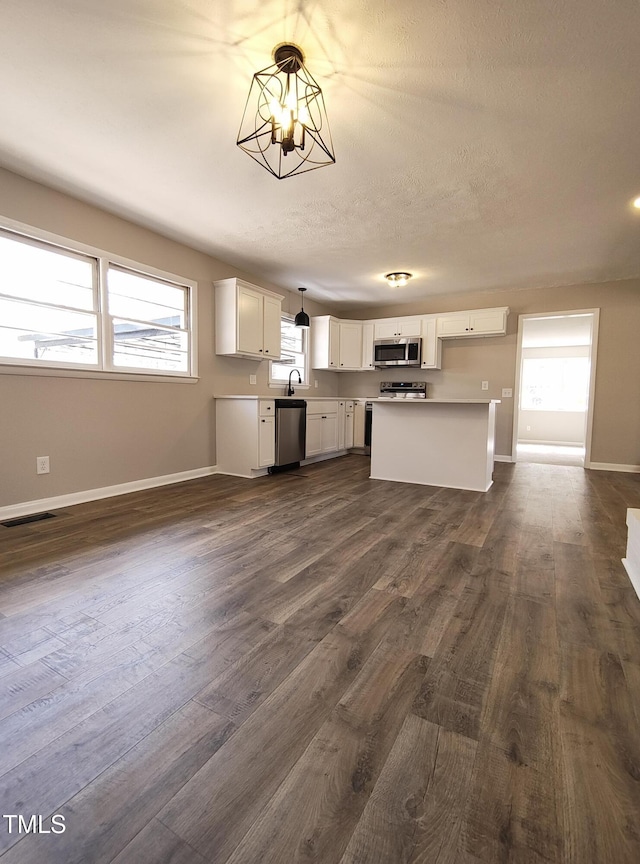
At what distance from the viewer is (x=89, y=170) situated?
2.81 meters

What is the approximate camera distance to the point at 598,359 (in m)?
5.19

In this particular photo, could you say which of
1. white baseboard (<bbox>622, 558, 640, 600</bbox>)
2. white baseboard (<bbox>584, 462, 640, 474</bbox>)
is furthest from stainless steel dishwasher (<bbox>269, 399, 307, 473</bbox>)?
white baseboard (<bbox>584, 462, 640, 474</bbox>)

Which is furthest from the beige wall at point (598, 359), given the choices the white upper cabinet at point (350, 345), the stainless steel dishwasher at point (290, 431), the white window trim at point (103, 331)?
the white window trim at point (103, 331)

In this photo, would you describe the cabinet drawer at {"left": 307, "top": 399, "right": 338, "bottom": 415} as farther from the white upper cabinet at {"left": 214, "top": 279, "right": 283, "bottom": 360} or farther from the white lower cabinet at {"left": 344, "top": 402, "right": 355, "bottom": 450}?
the white upper cabinet at {"left": 214, "top": 279, "right": 283, "bottom": 360}

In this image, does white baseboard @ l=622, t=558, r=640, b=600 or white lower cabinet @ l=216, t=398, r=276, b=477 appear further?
white lower cabinet @ l=216, t=398, r=276, b=477

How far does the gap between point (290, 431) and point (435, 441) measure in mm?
1729

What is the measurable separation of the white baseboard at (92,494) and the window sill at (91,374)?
37.7 inches

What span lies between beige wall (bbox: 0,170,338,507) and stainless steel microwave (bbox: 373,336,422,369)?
8.41ft

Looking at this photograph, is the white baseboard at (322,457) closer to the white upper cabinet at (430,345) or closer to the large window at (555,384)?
the white upper cabinet at (430,345)

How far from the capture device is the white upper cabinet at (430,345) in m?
6.02

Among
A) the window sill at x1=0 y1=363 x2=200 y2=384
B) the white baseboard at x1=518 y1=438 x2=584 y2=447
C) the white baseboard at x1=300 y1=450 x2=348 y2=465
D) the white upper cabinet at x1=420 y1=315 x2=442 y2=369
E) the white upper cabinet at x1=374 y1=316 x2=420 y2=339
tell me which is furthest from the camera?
the white baseboard at x1=518 y1=438 x2=584 y2=447

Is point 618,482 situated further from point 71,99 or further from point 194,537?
point 71,99

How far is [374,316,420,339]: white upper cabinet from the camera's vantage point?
6.17m

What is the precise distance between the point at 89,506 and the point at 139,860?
115 inches
